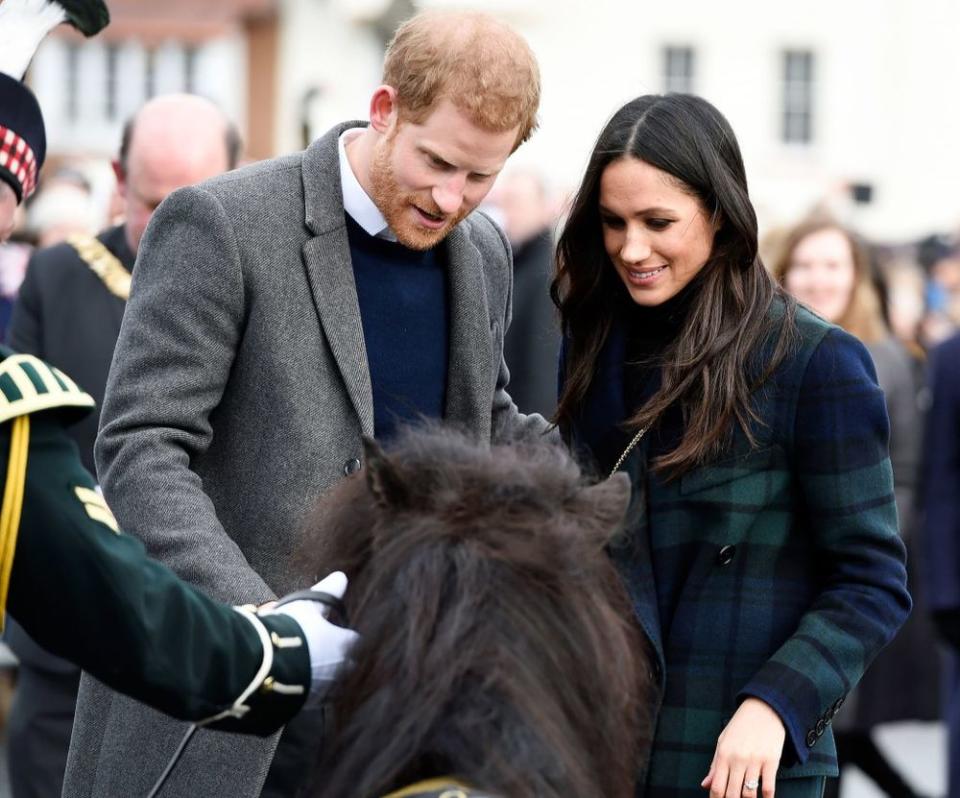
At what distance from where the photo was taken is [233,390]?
3.13m

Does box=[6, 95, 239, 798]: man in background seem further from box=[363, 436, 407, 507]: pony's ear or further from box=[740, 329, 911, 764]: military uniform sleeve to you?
box=[363, 436, 407, 507]: pony's ear

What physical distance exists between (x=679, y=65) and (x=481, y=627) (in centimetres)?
3107

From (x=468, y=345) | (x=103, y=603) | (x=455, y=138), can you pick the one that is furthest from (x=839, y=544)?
(x=103, y=603)

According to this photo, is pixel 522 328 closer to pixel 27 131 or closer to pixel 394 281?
pixel 394 281

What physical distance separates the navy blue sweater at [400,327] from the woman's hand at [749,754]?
82 cm

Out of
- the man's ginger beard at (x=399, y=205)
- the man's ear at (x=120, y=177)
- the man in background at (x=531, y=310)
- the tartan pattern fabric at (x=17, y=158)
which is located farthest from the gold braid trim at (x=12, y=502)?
the man in background at (x=531, y=310)

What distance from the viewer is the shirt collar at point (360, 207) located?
3246mm

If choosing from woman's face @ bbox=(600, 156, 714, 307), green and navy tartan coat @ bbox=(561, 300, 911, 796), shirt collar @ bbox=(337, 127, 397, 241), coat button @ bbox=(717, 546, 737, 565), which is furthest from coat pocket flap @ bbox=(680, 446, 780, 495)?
shirt collar @ bbox=(337, 127, 397, 241)

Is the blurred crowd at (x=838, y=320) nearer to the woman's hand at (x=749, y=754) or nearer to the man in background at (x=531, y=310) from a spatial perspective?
the man in background at (x=531, y=310)

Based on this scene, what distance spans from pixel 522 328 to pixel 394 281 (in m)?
3.31

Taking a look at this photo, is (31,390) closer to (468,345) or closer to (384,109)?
(384,109)

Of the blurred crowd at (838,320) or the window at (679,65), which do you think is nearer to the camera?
the blurred crowd at (838,320)

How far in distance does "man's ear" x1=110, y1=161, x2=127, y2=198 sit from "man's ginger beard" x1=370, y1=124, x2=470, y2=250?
2.08 metres

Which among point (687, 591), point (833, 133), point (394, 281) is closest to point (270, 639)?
point (687, 591)
